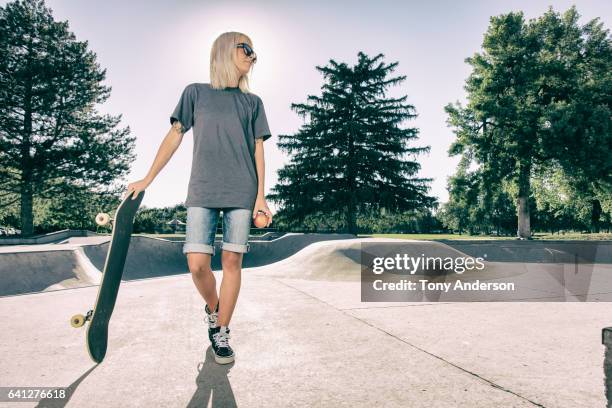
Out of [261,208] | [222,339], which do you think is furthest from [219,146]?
[222,339]

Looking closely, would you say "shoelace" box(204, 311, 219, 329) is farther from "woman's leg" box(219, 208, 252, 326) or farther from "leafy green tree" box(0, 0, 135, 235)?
"leafy green tree" box(0, 0, 135, 235)

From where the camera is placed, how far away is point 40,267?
8.80m

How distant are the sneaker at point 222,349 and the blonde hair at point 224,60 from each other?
1.80 meters

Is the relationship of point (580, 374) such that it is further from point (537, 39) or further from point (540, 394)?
point (537, 39)

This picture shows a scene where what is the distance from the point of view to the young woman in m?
2.76

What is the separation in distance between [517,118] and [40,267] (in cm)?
2456

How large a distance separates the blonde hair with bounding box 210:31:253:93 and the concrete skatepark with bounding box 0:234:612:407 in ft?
6.58

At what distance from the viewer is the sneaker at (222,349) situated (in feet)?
8.19

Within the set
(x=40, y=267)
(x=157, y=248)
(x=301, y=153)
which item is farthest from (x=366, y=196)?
(x=40, y=267)

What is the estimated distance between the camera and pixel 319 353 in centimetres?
269

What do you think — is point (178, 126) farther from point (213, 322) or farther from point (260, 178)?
point (213, 322)

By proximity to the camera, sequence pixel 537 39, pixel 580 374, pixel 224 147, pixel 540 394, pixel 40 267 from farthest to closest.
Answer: pixel 537 39 < pixel 40 267 < pixel 224 147 < pixel 580 374 < pixel 540 394

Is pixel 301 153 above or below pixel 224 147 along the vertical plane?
above

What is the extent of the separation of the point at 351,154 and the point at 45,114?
2146 cm
